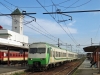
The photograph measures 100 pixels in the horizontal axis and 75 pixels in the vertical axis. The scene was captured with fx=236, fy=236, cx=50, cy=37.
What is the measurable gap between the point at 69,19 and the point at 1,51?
21.5 metres

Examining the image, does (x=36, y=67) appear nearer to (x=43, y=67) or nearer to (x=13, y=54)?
(x=43, y=67)

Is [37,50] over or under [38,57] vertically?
over

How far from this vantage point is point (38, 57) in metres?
24.8

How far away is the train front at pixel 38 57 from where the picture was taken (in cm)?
2459

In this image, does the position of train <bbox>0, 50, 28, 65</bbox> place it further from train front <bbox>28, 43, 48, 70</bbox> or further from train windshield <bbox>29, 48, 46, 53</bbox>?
train front <bbox>28, 43, 48, 70</bbox>

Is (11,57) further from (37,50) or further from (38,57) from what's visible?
(38,57)

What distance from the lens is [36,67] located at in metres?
25.0

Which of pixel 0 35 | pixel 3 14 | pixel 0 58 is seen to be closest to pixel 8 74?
pixel 3 14

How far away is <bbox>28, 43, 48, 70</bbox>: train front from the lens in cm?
2459

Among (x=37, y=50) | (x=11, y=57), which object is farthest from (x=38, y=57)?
(x=11, y=57)

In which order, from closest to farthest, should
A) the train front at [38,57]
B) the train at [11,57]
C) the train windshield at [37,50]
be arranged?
the train front at [38,57]
the train windshield at [37,50]
the train at [11,57]

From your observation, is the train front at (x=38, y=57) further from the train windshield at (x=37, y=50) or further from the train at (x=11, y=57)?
the train at (x=11, y=57)

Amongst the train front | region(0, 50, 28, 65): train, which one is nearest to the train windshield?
the train front

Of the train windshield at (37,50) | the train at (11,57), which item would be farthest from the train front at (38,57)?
the train at (11,57)
